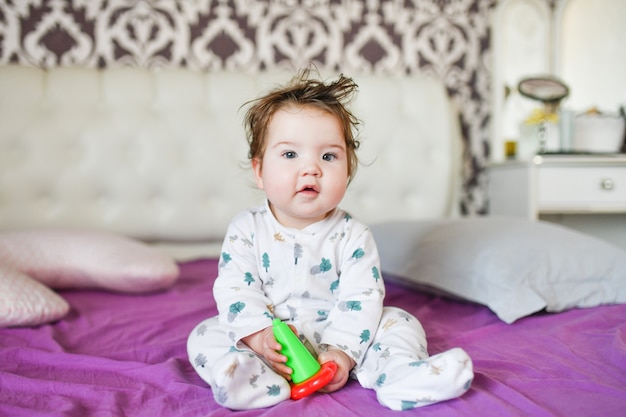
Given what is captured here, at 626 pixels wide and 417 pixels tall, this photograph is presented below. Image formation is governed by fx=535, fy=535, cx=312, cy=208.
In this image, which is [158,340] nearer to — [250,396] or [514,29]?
[250,396]

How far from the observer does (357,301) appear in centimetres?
94

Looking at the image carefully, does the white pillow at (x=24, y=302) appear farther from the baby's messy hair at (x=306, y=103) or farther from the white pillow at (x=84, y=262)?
the baby's messy hair at (x=306, y=103)

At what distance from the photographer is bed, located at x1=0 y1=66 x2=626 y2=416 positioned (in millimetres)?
840

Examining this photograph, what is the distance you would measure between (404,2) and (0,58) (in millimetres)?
1643

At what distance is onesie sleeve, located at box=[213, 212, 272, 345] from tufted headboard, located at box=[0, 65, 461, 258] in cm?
89

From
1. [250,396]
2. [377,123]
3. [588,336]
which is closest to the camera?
[250,396]

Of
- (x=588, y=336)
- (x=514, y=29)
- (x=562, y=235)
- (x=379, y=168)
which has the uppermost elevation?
(x=514, y=29)

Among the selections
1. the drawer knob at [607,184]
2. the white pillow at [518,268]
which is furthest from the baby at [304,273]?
the drawer knob at [607,184]

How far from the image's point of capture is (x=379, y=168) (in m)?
2.14

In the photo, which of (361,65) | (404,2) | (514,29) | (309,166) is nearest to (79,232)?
(309,166)

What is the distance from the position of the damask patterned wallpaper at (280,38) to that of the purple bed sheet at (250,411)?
112cm

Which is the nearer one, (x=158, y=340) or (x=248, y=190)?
(x=158, y=340)

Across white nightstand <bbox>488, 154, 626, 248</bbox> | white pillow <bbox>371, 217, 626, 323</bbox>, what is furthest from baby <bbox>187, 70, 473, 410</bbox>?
white nightstand <bbox>488, 154, 626, 248</bbox>

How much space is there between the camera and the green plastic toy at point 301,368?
79 centimetres
